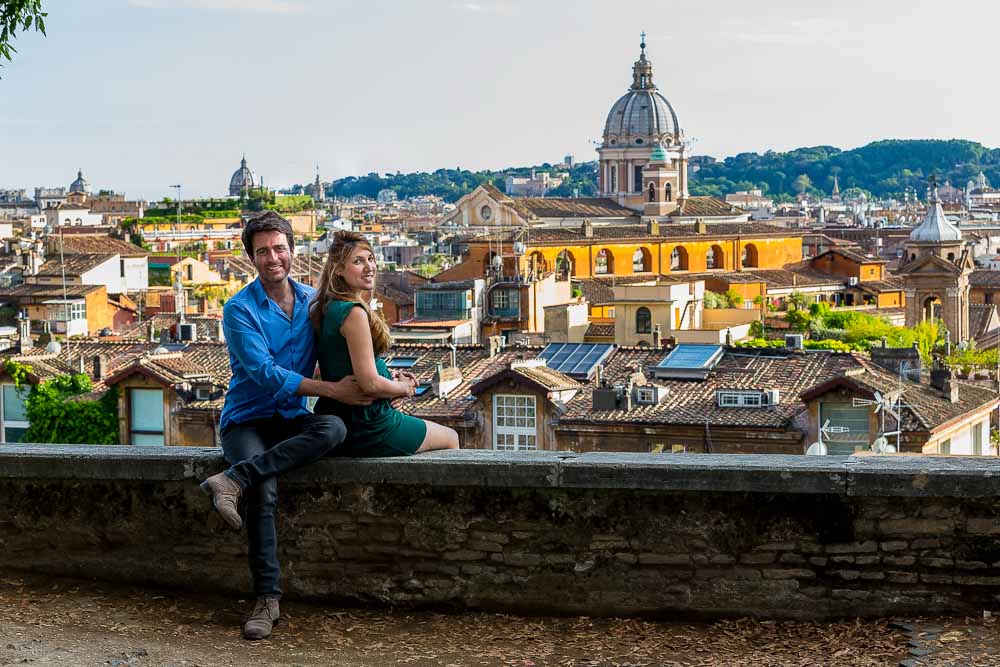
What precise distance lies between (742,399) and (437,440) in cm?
1793

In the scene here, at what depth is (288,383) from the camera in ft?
22.1

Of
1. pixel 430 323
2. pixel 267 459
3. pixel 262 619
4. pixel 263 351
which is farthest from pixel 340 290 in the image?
pixel 430 323

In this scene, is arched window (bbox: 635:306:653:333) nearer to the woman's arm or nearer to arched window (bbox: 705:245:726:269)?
arched window (bbox: 705:245:726:269)

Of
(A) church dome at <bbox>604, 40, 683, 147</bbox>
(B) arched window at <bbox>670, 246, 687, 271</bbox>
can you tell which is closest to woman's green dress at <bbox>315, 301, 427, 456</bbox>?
(B) arched window at <bbox>670, 246, 687, 271</bbox>

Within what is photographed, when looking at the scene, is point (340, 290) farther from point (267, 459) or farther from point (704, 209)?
point (704, 209)

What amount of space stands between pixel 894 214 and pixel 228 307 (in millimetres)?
148768

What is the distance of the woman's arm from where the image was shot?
22.0 ft

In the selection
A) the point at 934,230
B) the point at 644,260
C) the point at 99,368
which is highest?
the point at 934,230

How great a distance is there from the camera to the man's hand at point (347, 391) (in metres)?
6.76

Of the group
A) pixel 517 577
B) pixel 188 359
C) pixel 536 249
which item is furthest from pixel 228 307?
pixel 536 249

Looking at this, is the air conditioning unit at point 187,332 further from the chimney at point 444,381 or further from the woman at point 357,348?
the woman at point 357,348

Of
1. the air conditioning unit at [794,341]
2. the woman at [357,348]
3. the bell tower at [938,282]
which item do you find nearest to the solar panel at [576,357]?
the air conditioning unit at [794,341]

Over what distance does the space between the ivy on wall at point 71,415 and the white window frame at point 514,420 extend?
6.04 m

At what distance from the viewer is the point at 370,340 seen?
6.75m
